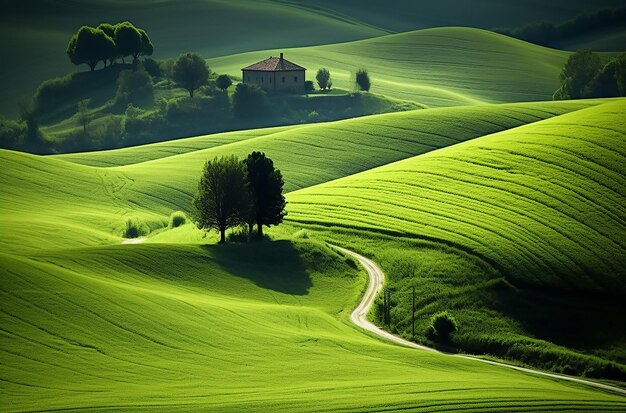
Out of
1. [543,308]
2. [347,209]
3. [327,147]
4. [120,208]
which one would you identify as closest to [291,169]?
[327,147]

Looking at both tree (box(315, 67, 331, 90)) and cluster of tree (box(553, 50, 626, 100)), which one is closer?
cluster of tree (box(553, 50, 626, 100))

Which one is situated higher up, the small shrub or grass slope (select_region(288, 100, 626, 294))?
grass slope (select_region(288, 100, 626, 294))

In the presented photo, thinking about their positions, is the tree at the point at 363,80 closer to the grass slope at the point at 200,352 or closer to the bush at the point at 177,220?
the bush at the point at 177,220

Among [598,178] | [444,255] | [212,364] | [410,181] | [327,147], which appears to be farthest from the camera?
[327,147]

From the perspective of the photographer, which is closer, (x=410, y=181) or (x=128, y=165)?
(x=410, y=181)

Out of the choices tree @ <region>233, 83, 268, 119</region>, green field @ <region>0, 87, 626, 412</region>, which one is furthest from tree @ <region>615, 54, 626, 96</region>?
tree @ <region>233, 83, 268, 119</region>

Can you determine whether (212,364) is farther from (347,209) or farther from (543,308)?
(347,209)

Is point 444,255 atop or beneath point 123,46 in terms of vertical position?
beneath

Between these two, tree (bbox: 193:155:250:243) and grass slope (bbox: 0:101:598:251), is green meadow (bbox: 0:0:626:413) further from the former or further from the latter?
tree (bbox: 193:155:250:243)
